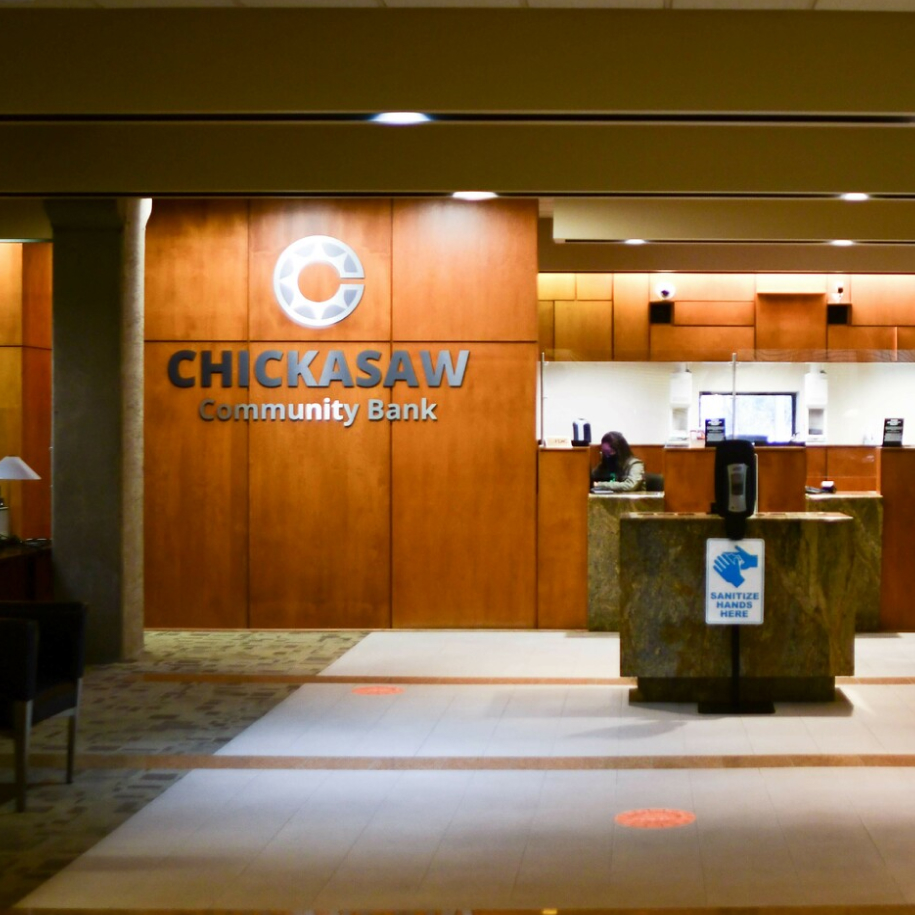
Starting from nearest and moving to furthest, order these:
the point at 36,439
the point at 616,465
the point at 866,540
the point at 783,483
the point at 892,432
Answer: the point at 783,483
the point at 866,540
the point at 892,432
the point at 616,465
the point at 36,439

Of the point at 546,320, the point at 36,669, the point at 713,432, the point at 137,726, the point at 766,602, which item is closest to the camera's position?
the point at 36,669

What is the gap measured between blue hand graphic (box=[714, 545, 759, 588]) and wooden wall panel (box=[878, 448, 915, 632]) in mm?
3773

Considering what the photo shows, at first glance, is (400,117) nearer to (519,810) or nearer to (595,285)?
(519,810)

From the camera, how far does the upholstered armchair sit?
555cm

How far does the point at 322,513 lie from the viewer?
10.8 m

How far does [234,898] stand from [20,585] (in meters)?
5.35

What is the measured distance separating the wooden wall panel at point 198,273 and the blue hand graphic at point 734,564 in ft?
16.1

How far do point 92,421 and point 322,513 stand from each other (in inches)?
87.5

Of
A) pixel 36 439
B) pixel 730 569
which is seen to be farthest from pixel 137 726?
pixel 36 439

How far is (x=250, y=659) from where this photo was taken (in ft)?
30.9

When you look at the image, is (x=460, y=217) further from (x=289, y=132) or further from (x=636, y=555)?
(x=636, y=555)

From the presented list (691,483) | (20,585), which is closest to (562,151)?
(691,483)

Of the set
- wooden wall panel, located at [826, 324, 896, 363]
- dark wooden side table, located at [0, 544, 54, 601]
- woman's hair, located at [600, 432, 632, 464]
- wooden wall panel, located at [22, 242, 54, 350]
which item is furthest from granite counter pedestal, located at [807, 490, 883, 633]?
wooden wall panel, located at [22, 242, 54, 350]

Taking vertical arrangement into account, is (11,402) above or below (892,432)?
above
